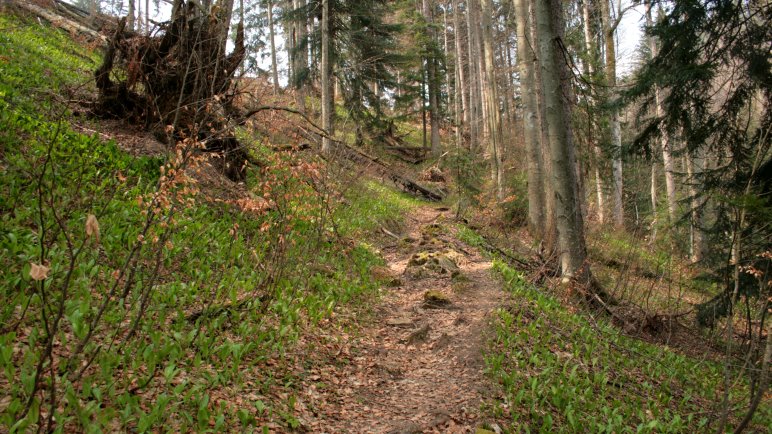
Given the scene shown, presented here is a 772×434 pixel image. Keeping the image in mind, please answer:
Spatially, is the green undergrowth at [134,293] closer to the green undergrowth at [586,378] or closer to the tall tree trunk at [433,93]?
the green undergrowth at [586,378]

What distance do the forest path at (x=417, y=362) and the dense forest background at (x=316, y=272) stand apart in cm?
3

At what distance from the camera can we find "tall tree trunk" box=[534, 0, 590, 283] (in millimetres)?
6801

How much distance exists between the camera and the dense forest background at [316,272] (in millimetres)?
3357

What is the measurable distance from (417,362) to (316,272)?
2.44 metres

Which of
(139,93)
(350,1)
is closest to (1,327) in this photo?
(139,93)

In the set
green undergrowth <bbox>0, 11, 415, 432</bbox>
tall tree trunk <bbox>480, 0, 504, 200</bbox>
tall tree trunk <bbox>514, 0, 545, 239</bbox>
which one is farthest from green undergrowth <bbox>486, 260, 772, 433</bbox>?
tall tree trunk <bbox>480, 0, 504, 200</bbox>

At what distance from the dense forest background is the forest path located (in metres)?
0.03

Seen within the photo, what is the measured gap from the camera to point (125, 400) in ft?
9.61

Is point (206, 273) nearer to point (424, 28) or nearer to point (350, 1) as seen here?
point (350, 1)

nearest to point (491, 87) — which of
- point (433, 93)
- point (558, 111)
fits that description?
point (433, 93)

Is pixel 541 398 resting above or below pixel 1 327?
below

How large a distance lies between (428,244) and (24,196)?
288 inches

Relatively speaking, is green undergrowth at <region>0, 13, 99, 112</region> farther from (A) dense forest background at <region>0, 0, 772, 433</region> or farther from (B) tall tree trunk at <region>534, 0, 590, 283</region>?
(B) tall tree trunk at <region>534, 0, 590, 283</region>

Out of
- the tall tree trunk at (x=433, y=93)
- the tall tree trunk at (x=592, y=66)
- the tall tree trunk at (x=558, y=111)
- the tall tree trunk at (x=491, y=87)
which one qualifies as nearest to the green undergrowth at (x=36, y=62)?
the tall tree trunk at (x=558, y=111)
